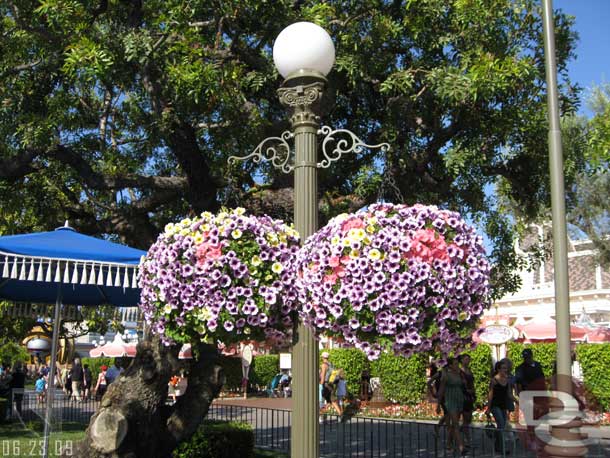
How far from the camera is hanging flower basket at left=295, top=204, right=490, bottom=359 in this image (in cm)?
375

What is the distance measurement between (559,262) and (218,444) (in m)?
5.06

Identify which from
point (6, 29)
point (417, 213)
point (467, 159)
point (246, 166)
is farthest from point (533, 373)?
point (6, 29)

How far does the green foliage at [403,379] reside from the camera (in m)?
20.4

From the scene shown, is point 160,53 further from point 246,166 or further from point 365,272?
point 365,272

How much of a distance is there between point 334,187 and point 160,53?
330cm

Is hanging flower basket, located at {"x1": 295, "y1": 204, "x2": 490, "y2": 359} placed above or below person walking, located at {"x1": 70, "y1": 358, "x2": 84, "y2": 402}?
above

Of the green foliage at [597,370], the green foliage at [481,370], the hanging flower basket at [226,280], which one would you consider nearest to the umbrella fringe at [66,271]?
the hanging flower basket at [226,280]

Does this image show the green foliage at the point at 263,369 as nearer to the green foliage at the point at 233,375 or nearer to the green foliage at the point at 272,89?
the green foliage at the point at 233,375

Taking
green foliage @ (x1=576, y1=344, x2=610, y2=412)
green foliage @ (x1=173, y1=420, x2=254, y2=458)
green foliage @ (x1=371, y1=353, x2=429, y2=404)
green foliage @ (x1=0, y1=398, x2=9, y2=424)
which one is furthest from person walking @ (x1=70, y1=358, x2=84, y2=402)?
green foliage @ (x1=173, y1=420, x2=254, y2=458)

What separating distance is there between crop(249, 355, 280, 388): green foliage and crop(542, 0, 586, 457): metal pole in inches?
987

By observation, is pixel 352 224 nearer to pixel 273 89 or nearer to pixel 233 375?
pixel 273 89

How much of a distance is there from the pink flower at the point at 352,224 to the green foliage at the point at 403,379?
54.3 ft

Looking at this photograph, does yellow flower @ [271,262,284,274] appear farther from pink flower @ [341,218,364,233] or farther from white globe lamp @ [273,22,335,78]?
white globe lamp @ [273,22,335,78]

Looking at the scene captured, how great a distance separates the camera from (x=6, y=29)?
11.5m
